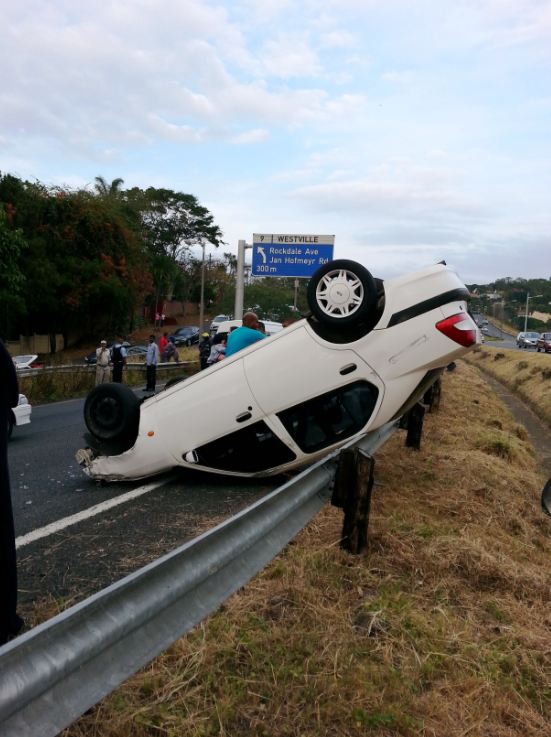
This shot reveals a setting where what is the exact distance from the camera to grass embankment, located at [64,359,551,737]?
2348mm

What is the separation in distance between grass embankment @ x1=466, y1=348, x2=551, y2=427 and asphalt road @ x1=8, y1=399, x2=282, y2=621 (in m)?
14.2

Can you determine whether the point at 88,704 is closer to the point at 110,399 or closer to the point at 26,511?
the point at 26,511

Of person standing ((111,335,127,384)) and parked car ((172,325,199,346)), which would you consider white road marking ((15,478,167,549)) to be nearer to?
person standing ((111,335,127,384))

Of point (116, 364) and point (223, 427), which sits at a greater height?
point (223, 427)

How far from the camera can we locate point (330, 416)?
18.8 ft

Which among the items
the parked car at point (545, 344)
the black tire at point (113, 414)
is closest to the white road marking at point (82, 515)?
the black tire at point (113, 414)

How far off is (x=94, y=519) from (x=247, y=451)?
1553 millimetres

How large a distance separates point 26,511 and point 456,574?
12.2 feet

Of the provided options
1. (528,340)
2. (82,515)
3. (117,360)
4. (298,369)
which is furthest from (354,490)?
(528,340)

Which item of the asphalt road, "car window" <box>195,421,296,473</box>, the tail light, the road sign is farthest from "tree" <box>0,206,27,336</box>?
the tail light

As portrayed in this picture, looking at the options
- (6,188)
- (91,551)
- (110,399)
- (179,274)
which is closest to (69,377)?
(110,399)

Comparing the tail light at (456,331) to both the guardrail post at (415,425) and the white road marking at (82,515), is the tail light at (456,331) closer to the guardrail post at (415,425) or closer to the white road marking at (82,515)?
the guardrail post at (415,425)

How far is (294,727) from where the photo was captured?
231 cm

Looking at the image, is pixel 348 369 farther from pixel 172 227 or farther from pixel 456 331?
pixel 172 227
